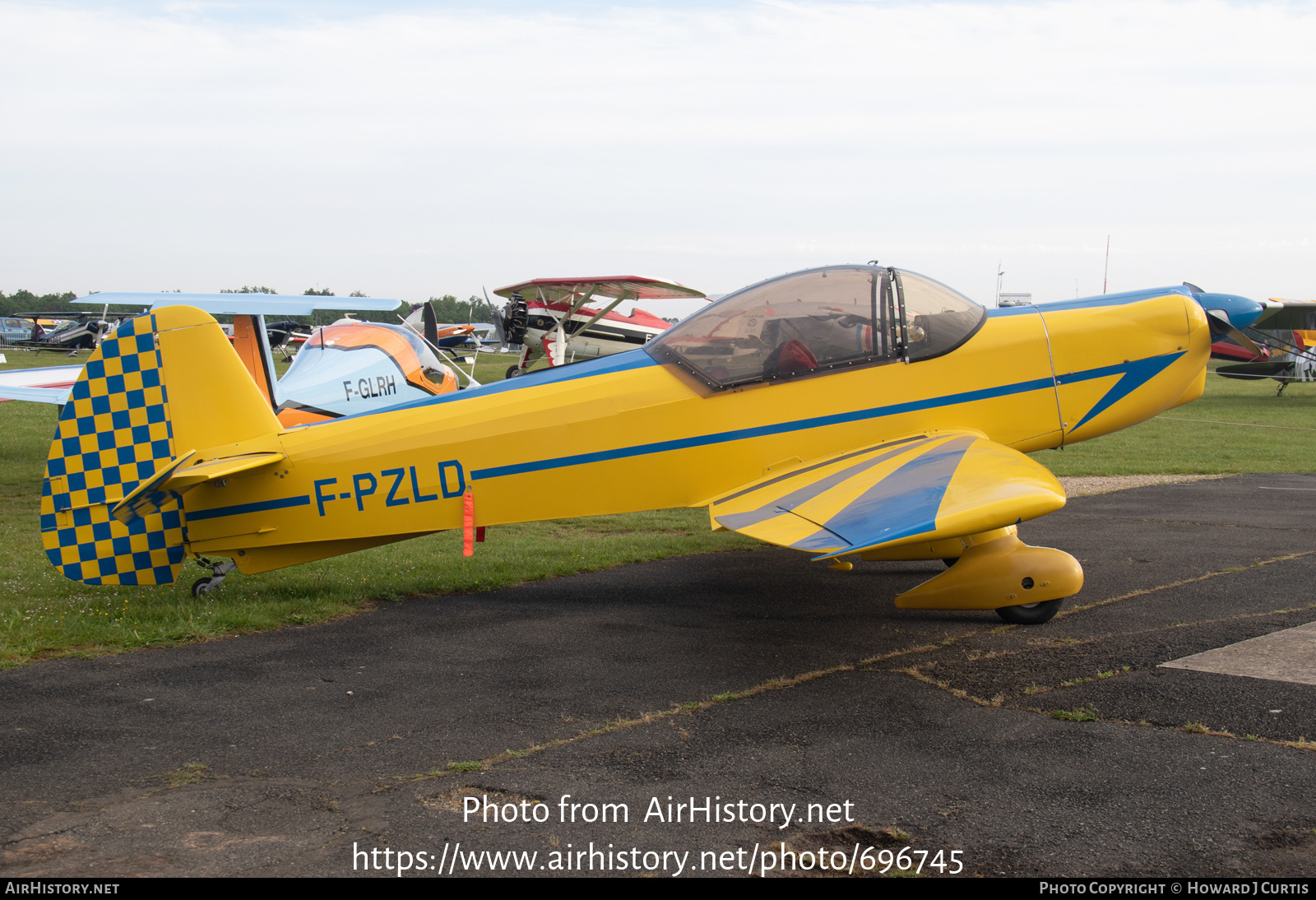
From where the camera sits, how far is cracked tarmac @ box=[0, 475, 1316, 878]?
329 cm

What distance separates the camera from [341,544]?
6.61 m

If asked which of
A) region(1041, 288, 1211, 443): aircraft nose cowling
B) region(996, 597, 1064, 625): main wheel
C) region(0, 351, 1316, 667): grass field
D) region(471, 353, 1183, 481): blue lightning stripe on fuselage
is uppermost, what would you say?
region(1041, 288, 1211, 443): aircraft nose cowling

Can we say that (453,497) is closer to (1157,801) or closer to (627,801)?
(627,801)

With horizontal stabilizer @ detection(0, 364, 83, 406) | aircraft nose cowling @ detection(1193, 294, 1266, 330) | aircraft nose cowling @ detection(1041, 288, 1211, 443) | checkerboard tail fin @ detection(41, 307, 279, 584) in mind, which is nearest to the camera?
checkerboard tail fin @ detection(41, 307, 279, 584)

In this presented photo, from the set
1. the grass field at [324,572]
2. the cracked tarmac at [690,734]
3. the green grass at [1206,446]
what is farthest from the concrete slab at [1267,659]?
the green grass at [1206,446]

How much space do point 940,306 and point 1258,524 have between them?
5066mm

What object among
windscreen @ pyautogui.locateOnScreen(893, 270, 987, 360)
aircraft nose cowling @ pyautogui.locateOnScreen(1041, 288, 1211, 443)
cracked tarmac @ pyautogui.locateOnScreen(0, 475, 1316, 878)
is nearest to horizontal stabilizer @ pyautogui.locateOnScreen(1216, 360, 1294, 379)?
aircraft nose cowling @ pyautogui.locateOnScreen(1041, 288, 1211, 443)

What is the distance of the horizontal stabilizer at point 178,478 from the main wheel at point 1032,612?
5027mm

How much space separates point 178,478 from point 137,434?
759 mm

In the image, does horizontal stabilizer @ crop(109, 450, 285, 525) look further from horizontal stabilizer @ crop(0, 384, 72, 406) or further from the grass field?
horizontal stabilizer @ crop(0, 384, 72, 406)

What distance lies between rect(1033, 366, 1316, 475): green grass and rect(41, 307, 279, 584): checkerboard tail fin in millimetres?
10243
